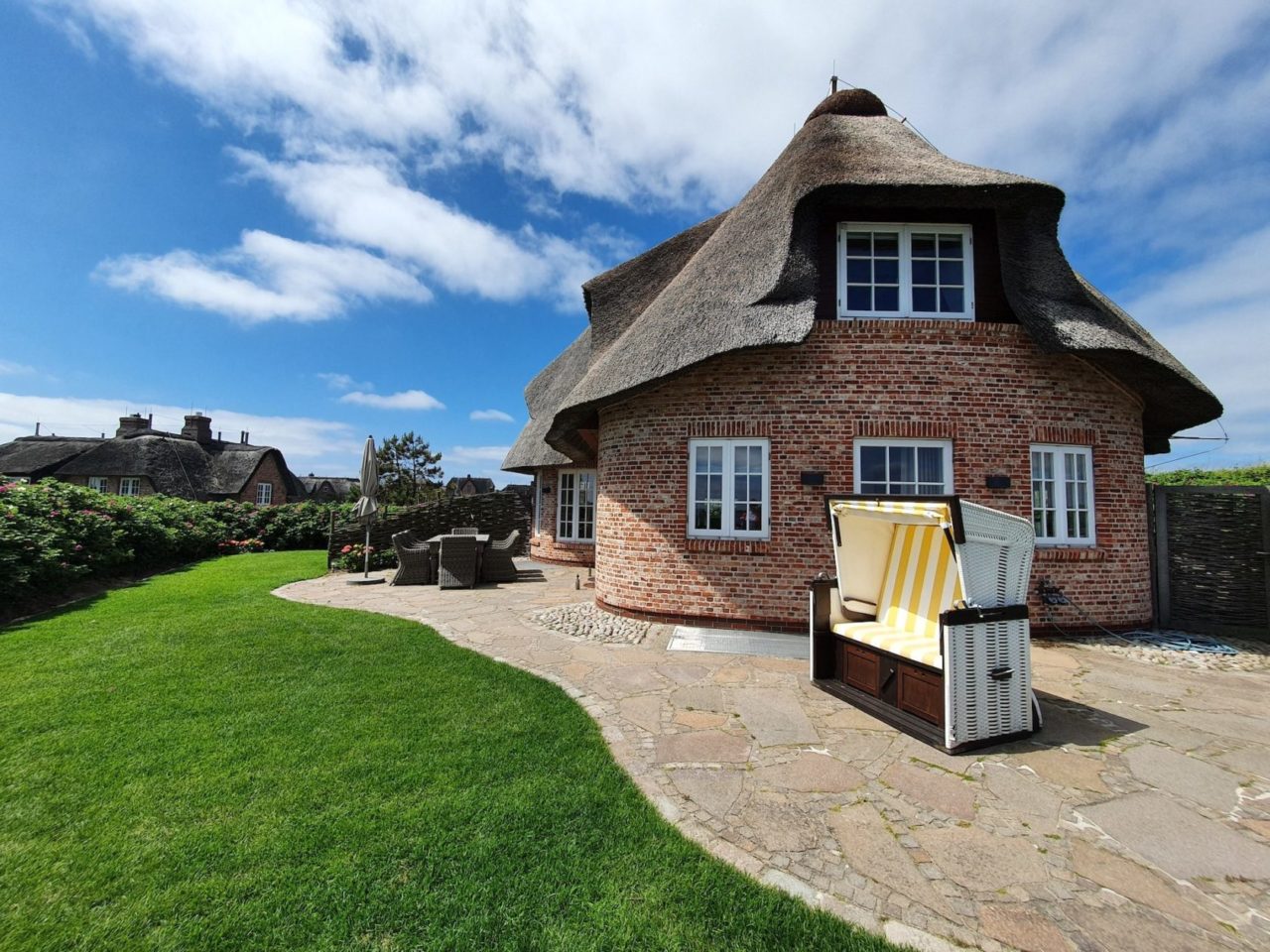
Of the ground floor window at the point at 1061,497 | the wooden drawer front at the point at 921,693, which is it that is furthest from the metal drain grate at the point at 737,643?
the ground floor window at the point at 1061,497

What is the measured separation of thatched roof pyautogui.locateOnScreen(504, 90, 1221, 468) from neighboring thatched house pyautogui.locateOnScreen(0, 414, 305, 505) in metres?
30.4

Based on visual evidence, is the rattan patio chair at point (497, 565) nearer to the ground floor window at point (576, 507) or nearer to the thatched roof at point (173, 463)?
the ground floor window at point (576, 507)

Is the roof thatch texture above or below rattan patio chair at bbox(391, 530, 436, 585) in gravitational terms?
above

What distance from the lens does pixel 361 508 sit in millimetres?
11219

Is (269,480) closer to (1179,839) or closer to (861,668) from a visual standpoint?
(861,668)

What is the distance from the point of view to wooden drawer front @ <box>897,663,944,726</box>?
378cm

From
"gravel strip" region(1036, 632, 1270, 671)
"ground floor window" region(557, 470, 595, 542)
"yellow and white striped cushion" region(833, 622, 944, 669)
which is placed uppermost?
"ground floor window" region(557, 470, 595, 542)

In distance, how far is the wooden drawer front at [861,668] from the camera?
4352 millimetres

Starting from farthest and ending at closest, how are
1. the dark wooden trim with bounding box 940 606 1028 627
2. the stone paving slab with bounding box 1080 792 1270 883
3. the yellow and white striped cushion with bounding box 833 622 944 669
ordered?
the yellow and white striped cushion with bounding box 833 622 944 669 < the dark wooden trim with bounding box 940 606 1028 627 < the stone paving slab with bounding box 1080 792 1270 883

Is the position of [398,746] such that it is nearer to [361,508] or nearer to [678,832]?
[678,832]

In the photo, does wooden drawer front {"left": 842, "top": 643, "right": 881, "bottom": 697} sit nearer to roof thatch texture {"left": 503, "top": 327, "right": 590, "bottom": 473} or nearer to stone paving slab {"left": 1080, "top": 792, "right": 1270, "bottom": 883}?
stone paving slab {"left": 1080, "top": 792, "right": 1270, "bottom": 883}

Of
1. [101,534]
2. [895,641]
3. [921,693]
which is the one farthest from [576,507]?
[921,693]

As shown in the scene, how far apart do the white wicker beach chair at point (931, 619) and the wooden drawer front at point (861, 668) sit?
11 mm

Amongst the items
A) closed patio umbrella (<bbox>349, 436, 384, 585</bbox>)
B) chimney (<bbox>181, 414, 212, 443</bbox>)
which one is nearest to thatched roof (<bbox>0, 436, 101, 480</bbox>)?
chimney (<bbox>181, 414, 212, 443</bbox>)
